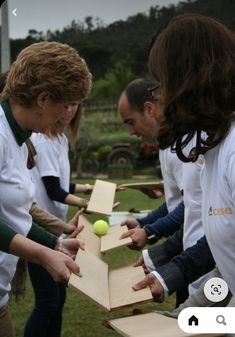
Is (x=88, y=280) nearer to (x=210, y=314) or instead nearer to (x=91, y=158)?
(x=210, y=314)

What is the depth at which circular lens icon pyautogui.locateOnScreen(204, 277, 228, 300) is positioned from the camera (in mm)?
1578

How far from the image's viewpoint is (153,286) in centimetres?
198

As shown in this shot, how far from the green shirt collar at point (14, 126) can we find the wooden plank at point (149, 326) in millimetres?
997

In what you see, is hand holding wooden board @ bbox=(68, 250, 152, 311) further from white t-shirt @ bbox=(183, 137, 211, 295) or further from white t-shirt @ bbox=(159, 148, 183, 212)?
white t-shirt @ bbox=(159, 148, 183, 212)

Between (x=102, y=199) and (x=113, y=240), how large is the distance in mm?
825

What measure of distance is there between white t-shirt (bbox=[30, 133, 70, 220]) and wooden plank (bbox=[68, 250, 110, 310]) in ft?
4.76

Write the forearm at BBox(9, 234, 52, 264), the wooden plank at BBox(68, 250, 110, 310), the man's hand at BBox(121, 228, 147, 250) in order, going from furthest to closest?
the man's hand at BBox(121, 228, 147, 250) → the forearm at BBox(9, 234, 52, 264) → the wooden plank at BBox(68, 250, 110, 310)

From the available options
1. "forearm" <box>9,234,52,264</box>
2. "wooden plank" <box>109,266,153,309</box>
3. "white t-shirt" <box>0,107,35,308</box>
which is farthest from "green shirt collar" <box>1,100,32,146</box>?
"wooden plank" <box>109,266,153,309</box>

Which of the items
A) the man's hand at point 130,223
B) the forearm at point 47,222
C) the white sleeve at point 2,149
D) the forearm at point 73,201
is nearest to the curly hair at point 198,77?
the white sleeve at point 2,149

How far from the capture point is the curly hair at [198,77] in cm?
156

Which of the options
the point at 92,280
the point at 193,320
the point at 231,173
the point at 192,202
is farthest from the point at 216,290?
the point at 192,202

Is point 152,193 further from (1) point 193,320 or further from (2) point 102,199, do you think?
(1) point 193,320

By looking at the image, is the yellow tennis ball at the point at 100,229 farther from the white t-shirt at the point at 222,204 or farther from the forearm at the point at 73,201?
the white t-shirt at the point at 222,204

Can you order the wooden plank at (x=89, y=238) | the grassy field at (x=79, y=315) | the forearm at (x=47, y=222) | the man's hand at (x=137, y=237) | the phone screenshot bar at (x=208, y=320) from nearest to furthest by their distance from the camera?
the phone screenshot bar at (x=208, y=320) → the wooden plank at (x=89, y=238) → the man's hand at (x=137, y=237) → the forearm at (x=47, y=222) → the grassy field at (x=79, y=315)
